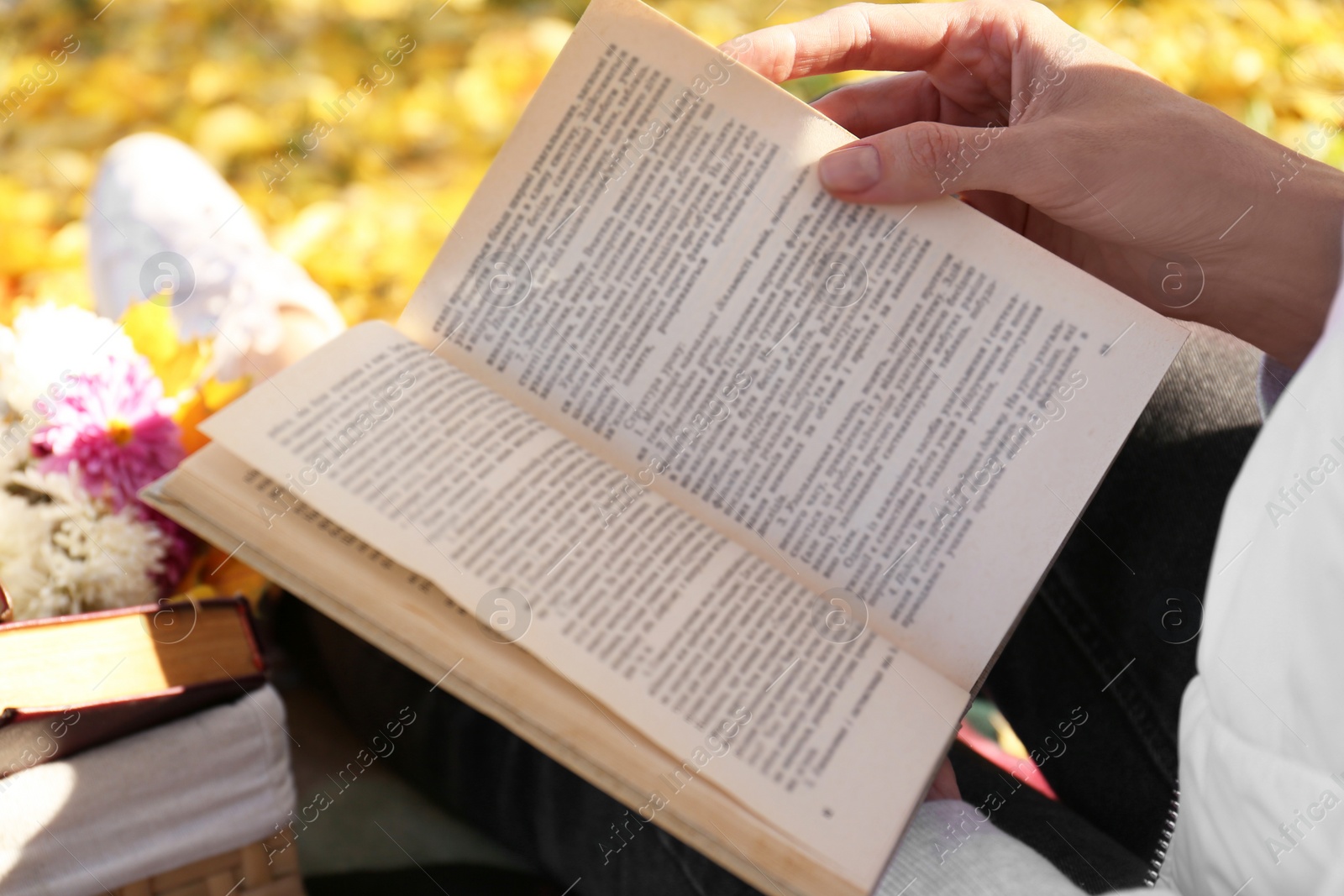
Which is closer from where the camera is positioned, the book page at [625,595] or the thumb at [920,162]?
the book page at [625,595]

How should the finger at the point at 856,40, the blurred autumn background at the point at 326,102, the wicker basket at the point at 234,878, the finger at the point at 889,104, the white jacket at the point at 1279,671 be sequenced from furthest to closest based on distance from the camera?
the blurred autumn background at the point at 326,102
the finger at the point at 889,104
the finger at the point at 856,40
the wicker basket at the point at 234,878
the white jacket at the point at 1279,671

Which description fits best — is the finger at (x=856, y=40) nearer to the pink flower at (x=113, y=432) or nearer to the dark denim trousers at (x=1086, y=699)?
the dark denim trousers at (x=1086, y=699)

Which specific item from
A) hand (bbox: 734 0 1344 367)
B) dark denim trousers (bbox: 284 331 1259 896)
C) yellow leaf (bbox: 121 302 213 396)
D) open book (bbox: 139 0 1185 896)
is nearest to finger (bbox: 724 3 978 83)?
hand (bbox: 734 0 1344 367)

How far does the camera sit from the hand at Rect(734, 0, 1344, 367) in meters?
0.60

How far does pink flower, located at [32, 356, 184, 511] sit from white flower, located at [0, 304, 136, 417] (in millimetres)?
12

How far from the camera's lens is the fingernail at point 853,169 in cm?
58

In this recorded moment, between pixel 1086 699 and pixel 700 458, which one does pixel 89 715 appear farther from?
pixel 1086 699

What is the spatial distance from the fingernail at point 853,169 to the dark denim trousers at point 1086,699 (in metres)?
0.32

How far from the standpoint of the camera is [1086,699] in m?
0.68

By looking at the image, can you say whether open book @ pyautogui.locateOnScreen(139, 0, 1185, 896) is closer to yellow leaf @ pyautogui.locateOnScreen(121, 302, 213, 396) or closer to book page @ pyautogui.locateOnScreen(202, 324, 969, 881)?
book page @ pyautogui.locateOnScreen(202, 324, 969, 881)

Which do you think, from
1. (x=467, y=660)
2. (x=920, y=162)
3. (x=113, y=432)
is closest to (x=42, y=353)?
(x=113, y=432)

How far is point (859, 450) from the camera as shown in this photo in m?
0.58

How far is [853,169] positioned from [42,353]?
20.4 inches

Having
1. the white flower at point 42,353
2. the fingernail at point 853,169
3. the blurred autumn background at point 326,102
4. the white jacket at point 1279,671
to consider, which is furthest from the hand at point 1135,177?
the blurred autumn background at point 326,102
